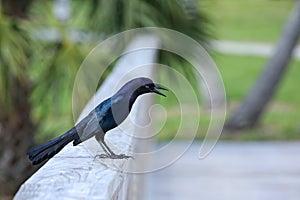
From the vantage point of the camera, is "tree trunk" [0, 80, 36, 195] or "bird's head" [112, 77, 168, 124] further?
"tree trunk" [0, 80, 36, 195]

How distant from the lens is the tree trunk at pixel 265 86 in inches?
324

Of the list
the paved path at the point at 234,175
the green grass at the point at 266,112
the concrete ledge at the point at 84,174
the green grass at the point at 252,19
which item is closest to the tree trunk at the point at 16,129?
the paved path at the point at 234,175

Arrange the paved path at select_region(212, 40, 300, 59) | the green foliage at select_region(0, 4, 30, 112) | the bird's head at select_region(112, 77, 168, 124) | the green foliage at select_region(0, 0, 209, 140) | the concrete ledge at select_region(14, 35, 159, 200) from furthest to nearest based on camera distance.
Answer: the paved path at select_region(212, 40, 300, 59), the green foliage at select_region(0, 0, 209, 140), the green foliage at select_region(0, 4, 30, 112), the bird's head at select_region(112, 77, 168, 124), the concrete ledge at select_region(14, 35, 159, 200)

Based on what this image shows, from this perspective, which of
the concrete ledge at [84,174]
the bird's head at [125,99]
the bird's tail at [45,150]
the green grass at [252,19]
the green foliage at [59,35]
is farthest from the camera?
the green grass at [252,19]

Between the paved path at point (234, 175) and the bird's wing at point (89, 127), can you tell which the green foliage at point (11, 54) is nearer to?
the paved path at point (234, 175)

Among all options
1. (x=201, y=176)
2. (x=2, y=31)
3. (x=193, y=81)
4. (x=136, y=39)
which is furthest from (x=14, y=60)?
(x=201, y=176)

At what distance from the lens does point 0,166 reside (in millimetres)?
4863

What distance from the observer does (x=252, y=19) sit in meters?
17.5

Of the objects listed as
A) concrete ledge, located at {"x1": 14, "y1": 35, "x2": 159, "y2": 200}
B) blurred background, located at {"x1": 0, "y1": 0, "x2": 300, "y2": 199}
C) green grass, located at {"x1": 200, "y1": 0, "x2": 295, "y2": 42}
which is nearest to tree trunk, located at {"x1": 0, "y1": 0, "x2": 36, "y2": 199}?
blurred background, located at {"x1": 0, "y1": 0, "x2": 300, "y2": 199}

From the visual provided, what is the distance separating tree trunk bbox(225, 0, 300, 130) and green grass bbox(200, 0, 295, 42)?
678 centimetres

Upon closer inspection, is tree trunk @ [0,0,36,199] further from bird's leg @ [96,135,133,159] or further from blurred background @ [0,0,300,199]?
bird's leg @ [96,135,133,159]

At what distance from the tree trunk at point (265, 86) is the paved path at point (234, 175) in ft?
2.71

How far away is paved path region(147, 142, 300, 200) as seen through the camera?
555cm

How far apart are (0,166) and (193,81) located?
1.55 metres
